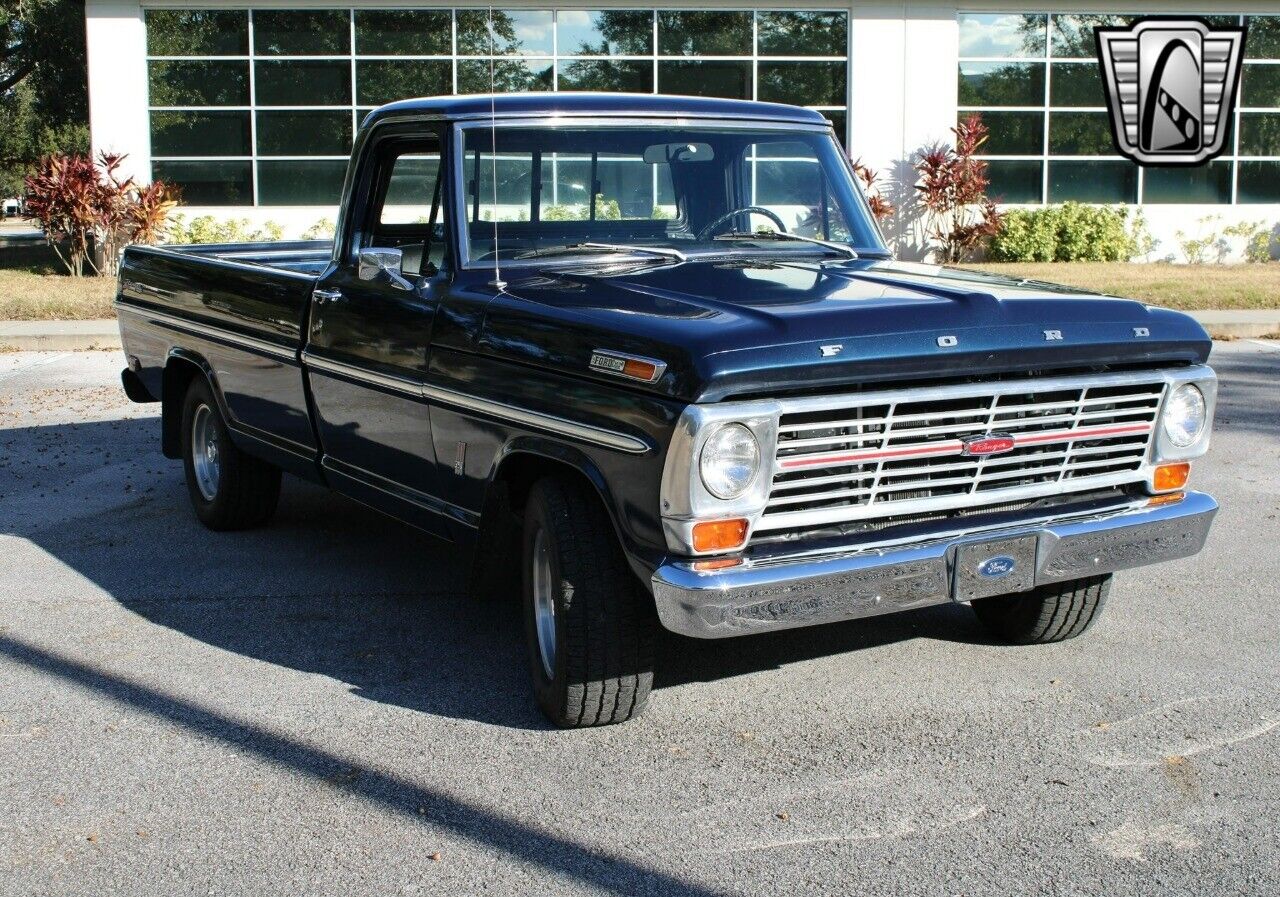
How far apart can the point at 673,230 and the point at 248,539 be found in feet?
9.56

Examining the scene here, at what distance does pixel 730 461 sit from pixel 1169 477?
1777 millimetres

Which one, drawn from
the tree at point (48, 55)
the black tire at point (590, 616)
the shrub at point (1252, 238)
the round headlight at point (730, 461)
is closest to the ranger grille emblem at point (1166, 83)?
the shrub at point (1252, 238)

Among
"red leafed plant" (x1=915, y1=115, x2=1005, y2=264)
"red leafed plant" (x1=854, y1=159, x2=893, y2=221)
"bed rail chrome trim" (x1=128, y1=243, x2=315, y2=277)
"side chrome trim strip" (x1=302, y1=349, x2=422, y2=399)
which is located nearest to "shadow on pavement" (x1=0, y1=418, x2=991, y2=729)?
"side chrome trim strip" (x1=302, y1=349, x2=422, y2=399)

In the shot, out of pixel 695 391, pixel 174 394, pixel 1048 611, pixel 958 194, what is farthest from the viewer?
pixel 958 194

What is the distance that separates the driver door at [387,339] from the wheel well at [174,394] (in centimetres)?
189

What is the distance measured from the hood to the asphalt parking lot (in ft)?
3.76

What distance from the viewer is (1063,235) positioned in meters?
23.9

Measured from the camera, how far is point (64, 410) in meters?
11.5

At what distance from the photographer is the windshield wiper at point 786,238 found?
5938 mm

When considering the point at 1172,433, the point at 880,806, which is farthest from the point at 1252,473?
the point at 880,806

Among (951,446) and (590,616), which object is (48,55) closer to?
(590,616)

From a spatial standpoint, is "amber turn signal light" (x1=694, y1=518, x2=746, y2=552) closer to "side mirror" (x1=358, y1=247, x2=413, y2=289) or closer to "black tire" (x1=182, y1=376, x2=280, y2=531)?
"side mirror" (x1=358, y1=247, x2=413, y2=289)

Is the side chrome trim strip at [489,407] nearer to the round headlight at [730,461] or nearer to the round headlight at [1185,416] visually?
the round headlight at [730,461]

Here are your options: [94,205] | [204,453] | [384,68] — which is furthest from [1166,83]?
[204,453]
